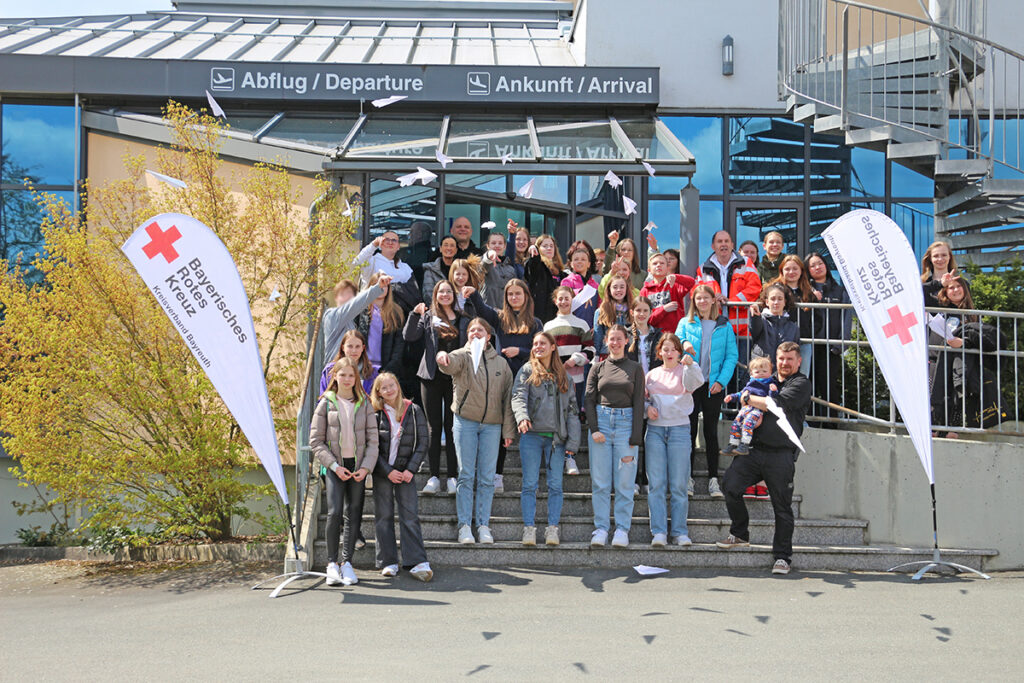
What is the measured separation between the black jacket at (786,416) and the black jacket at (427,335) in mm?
2727

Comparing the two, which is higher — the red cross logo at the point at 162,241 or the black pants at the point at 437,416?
the red cross logo at the point at 162,241

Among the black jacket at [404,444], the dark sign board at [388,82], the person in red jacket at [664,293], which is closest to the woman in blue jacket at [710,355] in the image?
the person in red jacket at [664,293]

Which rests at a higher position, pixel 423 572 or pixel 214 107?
pixel 214 107

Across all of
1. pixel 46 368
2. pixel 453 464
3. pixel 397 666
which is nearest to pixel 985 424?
pixel 453 464

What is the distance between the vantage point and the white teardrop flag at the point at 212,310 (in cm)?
Answer: 762

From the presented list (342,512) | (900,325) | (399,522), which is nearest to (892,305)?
(900,325)

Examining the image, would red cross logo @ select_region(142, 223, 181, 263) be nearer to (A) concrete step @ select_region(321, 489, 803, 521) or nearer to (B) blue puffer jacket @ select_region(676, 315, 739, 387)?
(A) concrete step @ select_region(321, 489, 803, 521)

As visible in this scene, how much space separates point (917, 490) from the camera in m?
8.77

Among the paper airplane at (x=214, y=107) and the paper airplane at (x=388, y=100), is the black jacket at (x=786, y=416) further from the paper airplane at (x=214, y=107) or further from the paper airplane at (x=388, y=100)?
the paper airplane at (x=214, y=107)

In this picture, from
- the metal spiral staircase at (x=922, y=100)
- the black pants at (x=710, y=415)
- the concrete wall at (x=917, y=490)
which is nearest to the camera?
the concrete wall at (x=917, y=490)

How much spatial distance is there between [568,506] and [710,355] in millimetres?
1849

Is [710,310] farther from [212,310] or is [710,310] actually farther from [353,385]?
[212,310]

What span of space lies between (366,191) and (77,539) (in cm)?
511

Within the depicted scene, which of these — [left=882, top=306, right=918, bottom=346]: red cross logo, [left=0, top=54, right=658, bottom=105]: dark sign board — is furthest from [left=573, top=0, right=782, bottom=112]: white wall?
[left=882, top=306, right=918, bottom=346]: red cross logo
